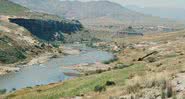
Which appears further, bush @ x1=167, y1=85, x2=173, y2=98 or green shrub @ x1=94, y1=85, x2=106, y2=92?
green shrub @ x1=94, y1=85, x2=106, y2=92

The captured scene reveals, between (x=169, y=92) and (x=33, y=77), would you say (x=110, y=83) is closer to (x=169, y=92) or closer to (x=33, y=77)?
(x=169, y=92)

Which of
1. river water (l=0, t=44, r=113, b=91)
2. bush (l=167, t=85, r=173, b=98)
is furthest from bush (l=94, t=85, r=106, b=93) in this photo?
river water (l=0, t=44, r=113, b=91)

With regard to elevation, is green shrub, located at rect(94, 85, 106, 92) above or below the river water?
above

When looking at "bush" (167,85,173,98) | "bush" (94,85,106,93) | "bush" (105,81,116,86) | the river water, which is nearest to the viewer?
→ "bush" (167,85,173,98)

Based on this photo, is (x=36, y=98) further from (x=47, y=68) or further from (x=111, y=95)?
(x=47, y=68)

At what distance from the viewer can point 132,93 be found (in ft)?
87.7

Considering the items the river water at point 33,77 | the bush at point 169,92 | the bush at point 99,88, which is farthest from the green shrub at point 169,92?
the river water at point 33,77

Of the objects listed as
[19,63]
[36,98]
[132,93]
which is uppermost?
[132,93]

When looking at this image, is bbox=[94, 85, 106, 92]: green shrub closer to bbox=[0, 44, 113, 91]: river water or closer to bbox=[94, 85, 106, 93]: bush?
bbox=[94, 85, 106, 93]: bush

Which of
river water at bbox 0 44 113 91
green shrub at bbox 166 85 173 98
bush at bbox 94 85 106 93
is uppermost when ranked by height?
green shrub at bbox 166 85 173 98

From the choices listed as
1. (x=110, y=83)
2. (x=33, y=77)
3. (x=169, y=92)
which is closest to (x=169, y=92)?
(x=169, y=92)

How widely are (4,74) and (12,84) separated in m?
Result: 29.0

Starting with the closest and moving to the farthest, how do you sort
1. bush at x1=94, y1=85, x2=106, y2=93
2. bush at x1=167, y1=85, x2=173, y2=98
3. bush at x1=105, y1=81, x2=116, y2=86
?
bush at x1=167, y1=85, x2=173, y2=98 → bush at x1=94, y1=85, x2=106, y2=93 → bush at x1=105, y1=81, x2=116, y2=86

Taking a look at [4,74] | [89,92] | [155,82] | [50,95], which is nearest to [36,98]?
[50,95]
